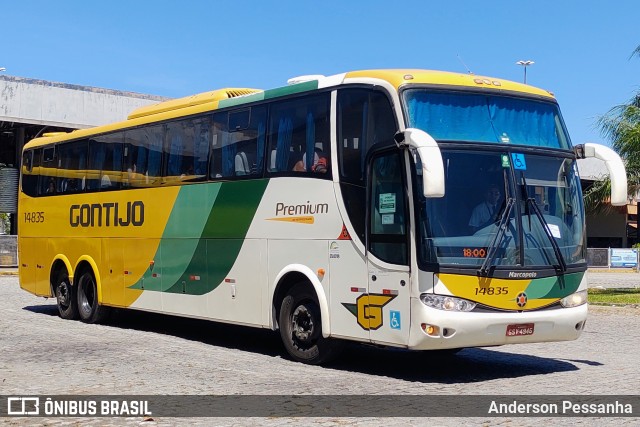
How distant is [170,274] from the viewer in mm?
15703

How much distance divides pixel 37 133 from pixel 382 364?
36.2 m

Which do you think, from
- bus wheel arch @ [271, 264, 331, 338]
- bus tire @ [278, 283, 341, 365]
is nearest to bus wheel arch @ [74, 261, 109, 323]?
bus wheel arch @ [271, 264, 331, 338]

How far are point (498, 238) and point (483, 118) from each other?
150 cm

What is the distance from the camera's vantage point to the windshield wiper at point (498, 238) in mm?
10625

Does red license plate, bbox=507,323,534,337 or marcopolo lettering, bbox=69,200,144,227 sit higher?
marcopolo lettering, bbox=69,200,144,227

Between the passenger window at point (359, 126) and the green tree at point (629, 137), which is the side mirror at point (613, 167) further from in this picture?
the green tree at point (629, 137)

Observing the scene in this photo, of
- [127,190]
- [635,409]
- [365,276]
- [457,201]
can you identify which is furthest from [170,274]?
[635,409]

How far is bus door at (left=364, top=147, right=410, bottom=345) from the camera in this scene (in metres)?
10.8

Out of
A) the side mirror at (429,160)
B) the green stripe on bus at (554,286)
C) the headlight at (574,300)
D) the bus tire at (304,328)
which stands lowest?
the bus tire at (304,328)

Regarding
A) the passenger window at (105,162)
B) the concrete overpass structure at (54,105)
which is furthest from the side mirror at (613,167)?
the concrete overpass structure at (54,105)

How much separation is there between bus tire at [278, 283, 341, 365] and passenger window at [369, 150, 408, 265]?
4.88 ft

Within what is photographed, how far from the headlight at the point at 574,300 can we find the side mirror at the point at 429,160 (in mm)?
2505

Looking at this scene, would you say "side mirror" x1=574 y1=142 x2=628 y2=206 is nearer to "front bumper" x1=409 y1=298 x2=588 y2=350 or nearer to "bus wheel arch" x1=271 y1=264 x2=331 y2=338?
"front bumper" x1=409 y1=298 x2=588 y2=350

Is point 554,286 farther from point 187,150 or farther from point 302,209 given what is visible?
point 187,150
